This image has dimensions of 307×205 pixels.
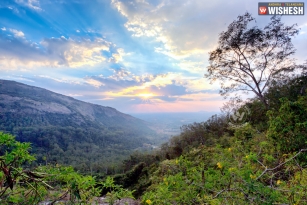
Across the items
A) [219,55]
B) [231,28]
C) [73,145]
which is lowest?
[73,145]

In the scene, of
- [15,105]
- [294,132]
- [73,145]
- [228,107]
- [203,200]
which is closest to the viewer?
[203,200]

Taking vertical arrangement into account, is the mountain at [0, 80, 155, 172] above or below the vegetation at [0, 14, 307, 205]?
below

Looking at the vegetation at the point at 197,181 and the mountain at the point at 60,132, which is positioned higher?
the vegetation at the point at 197,181

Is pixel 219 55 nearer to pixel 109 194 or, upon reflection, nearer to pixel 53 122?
pixel 109 194

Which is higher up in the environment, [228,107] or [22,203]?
[228,107]

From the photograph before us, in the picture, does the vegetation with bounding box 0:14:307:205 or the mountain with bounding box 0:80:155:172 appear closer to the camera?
the vegetation with bounding box 0:14:307:205

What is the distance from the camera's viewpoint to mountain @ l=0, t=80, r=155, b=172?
49812 mm

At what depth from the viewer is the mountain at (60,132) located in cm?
4981

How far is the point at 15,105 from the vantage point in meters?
86.6

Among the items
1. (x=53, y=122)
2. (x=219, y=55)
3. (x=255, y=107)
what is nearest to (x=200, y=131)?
(x=255, y=107)

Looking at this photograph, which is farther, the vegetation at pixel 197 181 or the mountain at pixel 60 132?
the mountain at pixel 60 132

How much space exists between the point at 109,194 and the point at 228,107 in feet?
31.6

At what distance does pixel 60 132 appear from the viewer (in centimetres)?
6794

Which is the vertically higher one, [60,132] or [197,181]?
[197,181]
